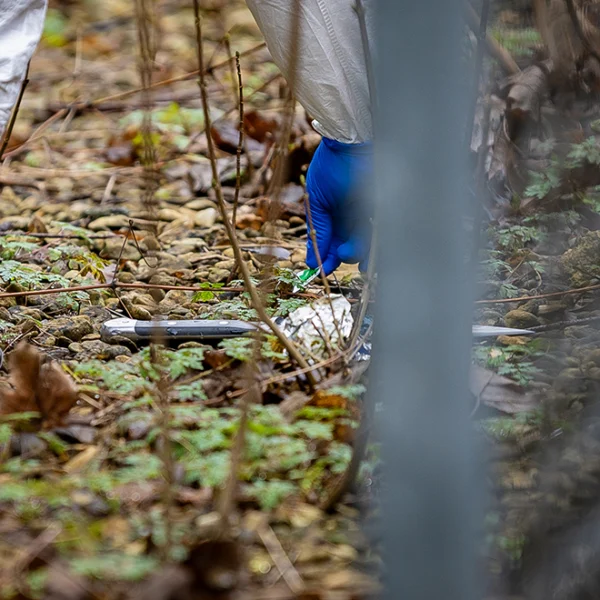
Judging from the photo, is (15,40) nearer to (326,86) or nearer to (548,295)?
(326,86)

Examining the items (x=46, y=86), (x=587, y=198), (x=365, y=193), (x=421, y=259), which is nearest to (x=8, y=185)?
(x=46, y=86)

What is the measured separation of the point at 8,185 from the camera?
3416mm

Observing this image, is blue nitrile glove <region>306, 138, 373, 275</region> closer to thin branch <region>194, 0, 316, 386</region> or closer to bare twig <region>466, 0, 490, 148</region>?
Answer: thin branch <region>194, 0, 316, 386</region>

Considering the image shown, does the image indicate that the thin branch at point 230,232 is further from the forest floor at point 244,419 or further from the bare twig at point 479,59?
the bare twig at point 479,59

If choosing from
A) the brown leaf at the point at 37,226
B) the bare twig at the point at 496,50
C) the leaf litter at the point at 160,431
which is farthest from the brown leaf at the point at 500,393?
the brown leaf at the point at 37,226

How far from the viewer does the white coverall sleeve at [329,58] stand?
194 centimetres

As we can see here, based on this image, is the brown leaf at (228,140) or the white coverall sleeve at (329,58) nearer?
the white coverall sleeve at (329,58)

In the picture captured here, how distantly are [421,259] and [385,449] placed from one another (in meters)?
0.19

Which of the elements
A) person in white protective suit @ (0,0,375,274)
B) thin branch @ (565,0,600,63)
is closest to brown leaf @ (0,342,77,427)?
person in white protective suit @ (0,0,375,274)

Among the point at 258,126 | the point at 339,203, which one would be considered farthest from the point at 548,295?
the point at 258,126

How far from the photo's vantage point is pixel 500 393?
1.47 m

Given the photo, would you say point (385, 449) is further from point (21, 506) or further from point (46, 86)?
point (46, 86)

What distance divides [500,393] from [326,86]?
828 mm

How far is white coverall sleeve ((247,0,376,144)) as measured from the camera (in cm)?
194
